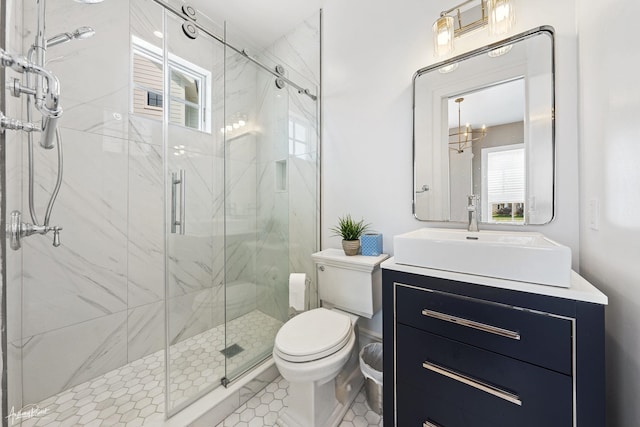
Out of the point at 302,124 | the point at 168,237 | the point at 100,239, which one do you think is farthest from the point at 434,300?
the point at 100,239

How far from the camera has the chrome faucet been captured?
4.28 ft

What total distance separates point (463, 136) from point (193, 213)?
1703 mm

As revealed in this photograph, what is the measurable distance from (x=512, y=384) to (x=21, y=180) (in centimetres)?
246

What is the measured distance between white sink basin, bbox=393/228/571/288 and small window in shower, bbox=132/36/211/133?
156cm

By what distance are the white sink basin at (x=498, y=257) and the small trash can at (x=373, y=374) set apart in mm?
687

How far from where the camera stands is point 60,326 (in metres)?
1.46

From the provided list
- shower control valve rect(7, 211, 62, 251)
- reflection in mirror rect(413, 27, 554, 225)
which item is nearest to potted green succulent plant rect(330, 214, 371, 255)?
reflection in mirror rect(413, 27, 554, 225)

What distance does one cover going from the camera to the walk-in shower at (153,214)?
1350 millimetres

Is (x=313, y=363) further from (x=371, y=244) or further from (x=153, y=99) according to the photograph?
(x=153, y=99)

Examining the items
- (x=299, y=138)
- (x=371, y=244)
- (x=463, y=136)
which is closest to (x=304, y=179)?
(x=299, y=138)

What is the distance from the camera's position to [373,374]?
1305 mm

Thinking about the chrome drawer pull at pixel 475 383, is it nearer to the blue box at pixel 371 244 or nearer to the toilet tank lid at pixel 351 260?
the toilet tank lid at pixel 351 260

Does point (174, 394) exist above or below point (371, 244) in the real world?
below

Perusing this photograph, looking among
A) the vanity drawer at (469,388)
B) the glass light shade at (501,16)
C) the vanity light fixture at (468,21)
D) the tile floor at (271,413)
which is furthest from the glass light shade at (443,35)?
the tile floor at (271,413)
